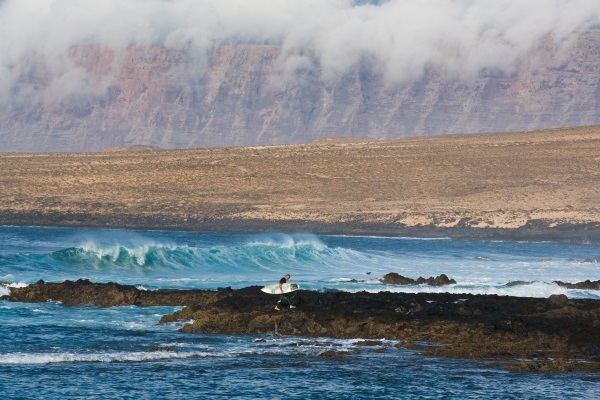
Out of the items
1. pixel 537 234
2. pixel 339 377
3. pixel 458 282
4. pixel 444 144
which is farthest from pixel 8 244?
pixel 444 144

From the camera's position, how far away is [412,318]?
24.8 metres

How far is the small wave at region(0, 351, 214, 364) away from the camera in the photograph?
19.7 m

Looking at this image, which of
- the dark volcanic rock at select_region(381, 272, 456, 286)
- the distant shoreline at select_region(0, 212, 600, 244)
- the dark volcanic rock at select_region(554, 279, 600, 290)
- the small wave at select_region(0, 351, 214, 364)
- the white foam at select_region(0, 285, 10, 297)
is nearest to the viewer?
the small wave at select_region(0, 351, 214, 364)

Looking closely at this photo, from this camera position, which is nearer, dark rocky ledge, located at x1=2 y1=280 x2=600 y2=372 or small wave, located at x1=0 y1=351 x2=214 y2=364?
small wave, located at x1=0 y1=351 x2=214 y2=364

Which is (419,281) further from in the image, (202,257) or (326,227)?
(326,227)

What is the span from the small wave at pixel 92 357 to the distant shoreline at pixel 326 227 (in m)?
57.9

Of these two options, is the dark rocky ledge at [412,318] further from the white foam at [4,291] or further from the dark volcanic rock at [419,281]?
the dark volcanic rock at [419,281]

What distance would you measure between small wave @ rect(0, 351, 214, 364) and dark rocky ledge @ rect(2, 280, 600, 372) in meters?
3.41

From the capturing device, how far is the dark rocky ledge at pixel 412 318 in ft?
70.2

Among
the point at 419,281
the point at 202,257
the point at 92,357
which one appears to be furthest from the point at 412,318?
the point at 202,257

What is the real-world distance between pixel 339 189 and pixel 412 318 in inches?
2686

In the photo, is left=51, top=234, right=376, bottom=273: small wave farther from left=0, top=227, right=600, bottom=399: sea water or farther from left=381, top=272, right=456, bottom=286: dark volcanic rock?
left=381, top=272, right=456, bottom=286: dark volcanic rock

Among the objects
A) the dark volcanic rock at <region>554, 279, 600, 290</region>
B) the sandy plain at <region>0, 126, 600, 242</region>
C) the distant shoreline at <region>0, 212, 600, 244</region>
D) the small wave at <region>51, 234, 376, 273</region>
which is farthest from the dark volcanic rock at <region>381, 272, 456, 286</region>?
the sandy plain at <region>0, 126, 600, 242</region>

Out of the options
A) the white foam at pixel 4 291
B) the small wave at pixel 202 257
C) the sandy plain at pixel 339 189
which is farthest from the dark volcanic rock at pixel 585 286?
the sandy plain at pixel 339 189
